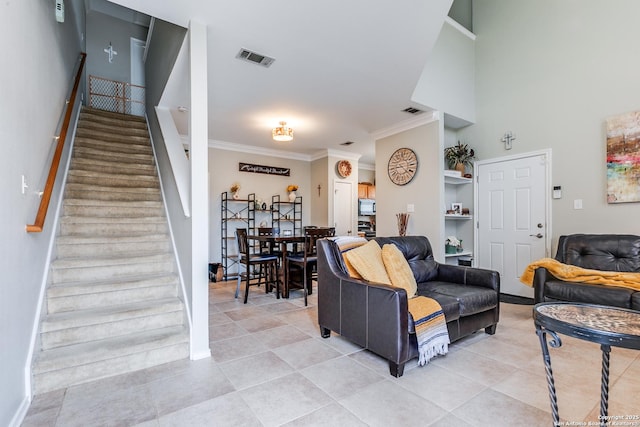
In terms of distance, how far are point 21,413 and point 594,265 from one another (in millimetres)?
4957

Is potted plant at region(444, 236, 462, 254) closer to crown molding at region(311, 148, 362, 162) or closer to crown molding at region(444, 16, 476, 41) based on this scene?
crown molding at region(311, 148, 362, 162)

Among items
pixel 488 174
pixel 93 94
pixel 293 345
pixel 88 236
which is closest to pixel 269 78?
pixel 88 236

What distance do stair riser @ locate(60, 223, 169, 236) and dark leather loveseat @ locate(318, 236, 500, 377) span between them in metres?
2.10

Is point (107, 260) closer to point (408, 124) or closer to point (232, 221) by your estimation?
point (232, 221)

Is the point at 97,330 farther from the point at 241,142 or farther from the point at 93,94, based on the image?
the point at 93,94

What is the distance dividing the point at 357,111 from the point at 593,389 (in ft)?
12.6

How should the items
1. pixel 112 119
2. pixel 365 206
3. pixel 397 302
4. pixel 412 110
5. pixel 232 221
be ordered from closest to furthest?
pixel 397 302 → pixel 412 110 → pixel 112 119 → pixel 232 221 → pixel 365 206

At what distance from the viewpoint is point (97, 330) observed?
7.83 ft

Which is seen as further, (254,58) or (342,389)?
(254,58)

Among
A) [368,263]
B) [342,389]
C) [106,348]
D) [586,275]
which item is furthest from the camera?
[586,275]

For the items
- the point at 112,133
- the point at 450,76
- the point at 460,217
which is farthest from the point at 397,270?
the point at 112,133

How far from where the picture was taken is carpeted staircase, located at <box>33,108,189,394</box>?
86.5 inches

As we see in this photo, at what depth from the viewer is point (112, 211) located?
360 cm

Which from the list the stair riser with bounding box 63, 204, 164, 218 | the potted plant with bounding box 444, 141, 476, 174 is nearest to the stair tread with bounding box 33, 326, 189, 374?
the stair riser with bounding box 63, 204, 164, 218
